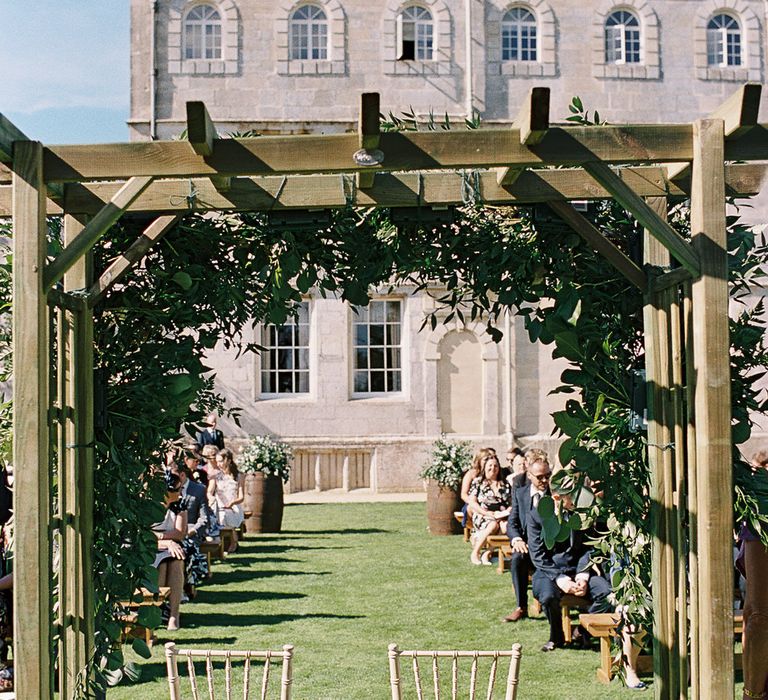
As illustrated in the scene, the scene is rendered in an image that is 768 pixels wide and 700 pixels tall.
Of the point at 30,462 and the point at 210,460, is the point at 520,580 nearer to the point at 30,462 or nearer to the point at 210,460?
the point at 210,460

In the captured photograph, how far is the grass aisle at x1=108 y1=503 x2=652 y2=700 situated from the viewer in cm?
716

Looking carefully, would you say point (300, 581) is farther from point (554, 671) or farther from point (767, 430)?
point (767, 430)

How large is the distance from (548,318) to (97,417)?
90.8 inches

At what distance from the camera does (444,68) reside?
66.5 feet

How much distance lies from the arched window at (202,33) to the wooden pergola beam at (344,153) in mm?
16436

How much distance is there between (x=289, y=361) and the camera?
67.7 feet

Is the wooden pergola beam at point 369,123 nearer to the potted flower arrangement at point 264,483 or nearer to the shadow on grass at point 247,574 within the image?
the shadow on grass at point 247,574

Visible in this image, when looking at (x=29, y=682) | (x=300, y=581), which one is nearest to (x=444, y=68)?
(x=300, y=581)

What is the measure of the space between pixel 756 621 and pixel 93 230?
3.78m

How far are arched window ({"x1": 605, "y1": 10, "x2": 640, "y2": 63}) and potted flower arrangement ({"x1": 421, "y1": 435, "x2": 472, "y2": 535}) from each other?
33.0 feet

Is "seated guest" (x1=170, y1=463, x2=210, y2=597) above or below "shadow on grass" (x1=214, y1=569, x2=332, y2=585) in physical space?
above

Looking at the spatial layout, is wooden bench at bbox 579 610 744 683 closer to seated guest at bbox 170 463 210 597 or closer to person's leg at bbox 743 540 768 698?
person's leg at bbox 743 540 768 698

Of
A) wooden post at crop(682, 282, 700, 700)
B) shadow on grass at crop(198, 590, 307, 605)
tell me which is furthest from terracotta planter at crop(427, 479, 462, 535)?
wooden post at crop(682, 282, 700, 700)

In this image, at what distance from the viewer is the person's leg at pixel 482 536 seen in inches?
454
